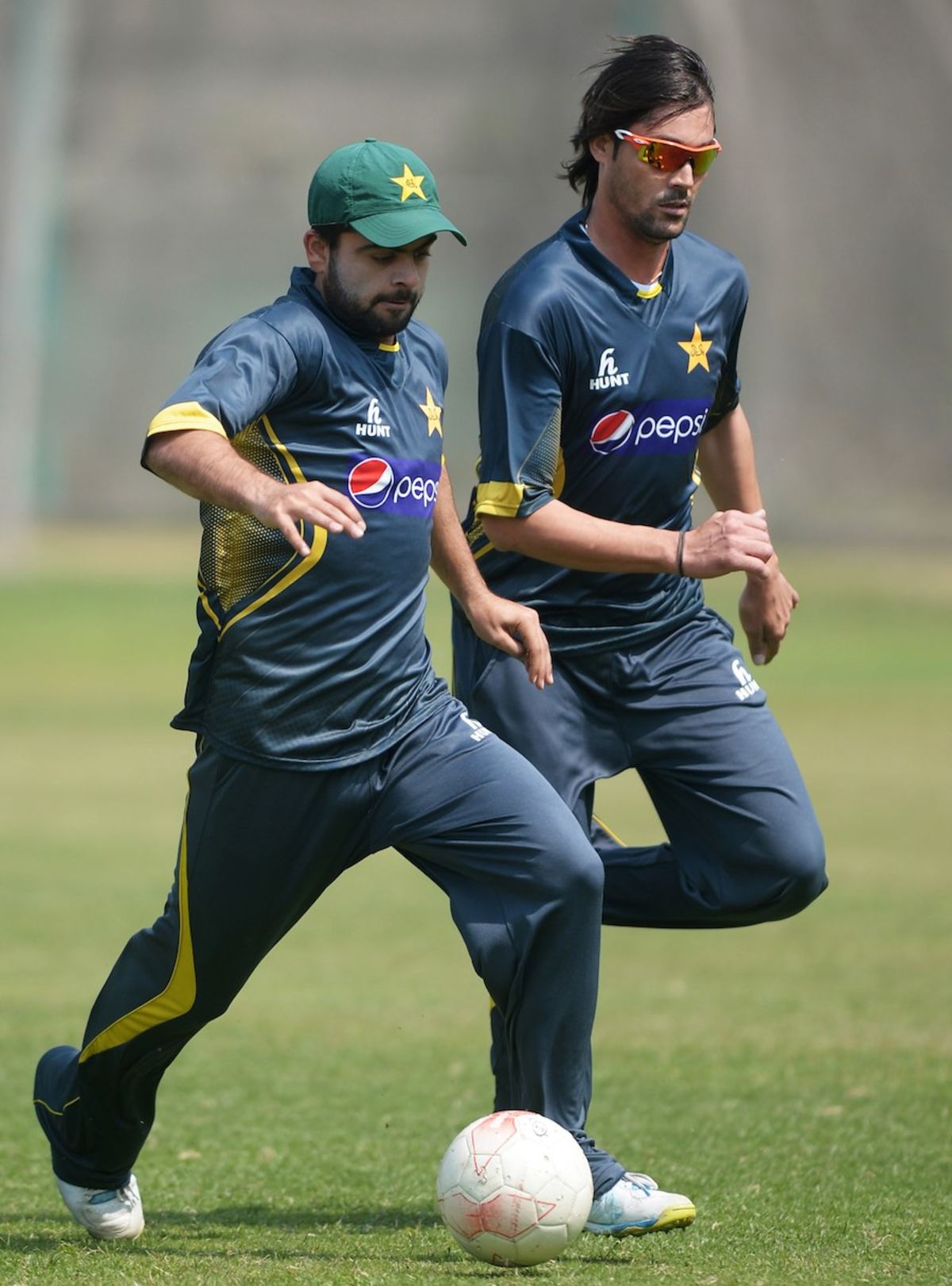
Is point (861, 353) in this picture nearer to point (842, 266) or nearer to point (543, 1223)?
point (842, 266)

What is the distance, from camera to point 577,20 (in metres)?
38.6

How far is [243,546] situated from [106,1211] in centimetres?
182

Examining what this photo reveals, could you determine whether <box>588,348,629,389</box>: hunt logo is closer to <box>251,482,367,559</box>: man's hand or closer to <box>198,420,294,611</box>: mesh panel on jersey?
<box>198,420,294,611</box>: mesh panel on jersey

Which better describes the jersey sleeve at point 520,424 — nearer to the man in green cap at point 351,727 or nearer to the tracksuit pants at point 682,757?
the man in green cap at point 351,727

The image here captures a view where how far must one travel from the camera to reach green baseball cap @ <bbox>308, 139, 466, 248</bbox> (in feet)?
15.7

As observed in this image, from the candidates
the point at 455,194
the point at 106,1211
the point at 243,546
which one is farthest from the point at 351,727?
the point at 455,194

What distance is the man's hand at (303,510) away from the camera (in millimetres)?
4160

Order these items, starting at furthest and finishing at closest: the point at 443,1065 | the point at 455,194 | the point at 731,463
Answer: the point at 455,194 < the point at 443,1065 < the point at 731,463

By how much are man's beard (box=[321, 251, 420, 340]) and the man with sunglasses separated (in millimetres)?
Answer: 531

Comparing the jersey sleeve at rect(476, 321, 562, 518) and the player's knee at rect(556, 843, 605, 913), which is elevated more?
the jersey sleeve at rect(476, 321, 562, 518)

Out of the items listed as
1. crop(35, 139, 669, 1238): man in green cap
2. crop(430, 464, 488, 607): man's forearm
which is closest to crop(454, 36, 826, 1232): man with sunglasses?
crop(430, 464, 488, 607): man's forearm

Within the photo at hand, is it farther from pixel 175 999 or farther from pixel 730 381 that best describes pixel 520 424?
pixel 175 999

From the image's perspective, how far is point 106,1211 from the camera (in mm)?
5207

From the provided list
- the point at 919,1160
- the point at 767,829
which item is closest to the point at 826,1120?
the point at 919,1160
